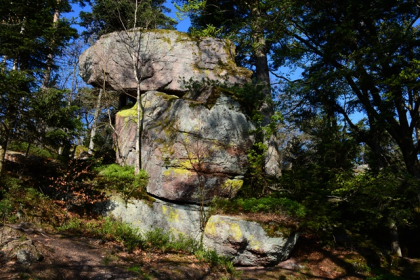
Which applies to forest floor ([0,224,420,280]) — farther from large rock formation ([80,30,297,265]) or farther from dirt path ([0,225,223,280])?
large rock formation ([80,30,297,265])

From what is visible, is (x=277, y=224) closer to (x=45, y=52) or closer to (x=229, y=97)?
(x=229, y=97)

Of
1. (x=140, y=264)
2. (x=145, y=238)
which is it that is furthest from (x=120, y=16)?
(x=140, y=264)

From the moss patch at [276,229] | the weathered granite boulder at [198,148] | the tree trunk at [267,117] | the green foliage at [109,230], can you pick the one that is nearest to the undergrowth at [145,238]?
the green foliage at [109,230]

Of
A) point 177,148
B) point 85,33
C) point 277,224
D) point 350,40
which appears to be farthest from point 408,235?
point 85,33

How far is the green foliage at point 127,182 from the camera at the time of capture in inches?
410

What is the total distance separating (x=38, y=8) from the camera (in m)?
10.2

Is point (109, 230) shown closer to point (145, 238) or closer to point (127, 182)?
point (145, 238)

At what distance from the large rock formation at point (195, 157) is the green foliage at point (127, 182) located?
0.34m

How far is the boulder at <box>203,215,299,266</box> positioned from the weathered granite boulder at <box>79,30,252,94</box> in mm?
7842

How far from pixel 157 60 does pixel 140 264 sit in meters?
10.4

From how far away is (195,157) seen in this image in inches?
402

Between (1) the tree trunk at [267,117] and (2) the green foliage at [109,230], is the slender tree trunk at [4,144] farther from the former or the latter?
(1) the tree trunk at [267,117]

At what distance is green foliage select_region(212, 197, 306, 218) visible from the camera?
9203 millimetres

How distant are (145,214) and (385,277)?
829cm
